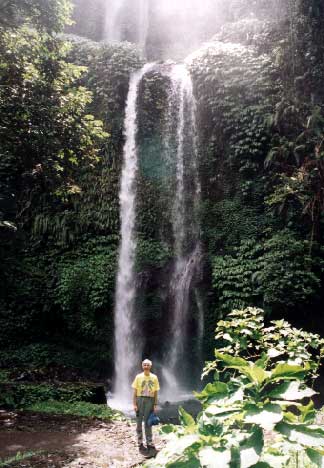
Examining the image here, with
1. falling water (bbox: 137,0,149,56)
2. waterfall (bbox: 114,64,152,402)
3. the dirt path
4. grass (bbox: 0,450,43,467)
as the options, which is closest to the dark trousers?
the dirt path

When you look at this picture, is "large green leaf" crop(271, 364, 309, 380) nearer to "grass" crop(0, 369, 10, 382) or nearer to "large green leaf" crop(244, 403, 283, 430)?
"large green leaf" crop(244, 403, 283, 430)

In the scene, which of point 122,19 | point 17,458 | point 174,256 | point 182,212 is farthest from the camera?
point 122,19

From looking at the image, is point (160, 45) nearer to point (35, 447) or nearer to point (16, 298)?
point (16, 298)

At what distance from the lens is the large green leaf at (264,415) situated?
1.31 m

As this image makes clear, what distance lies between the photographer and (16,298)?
13469mm

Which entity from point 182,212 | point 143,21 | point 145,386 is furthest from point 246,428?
point 143,21

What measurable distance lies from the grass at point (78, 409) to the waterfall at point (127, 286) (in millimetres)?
2733

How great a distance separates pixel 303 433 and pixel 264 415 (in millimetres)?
153

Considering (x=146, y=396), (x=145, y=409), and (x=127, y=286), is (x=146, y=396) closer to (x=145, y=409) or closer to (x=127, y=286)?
(x=145, y=409)

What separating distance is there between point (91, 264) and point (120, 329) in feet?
7.59

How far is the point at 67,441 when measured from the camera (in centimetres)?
652

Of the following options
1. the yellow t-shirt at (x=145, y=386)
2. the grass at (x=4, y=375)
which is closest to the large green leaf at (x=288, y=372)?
the yellow t-shirt at (x=145, y=386)

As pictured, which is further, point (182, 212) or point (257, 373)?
point (182, 212)

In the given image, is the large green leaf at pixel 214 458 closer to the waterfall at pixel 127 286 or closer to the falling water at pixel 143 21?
the waterfall at pixel 127 286
